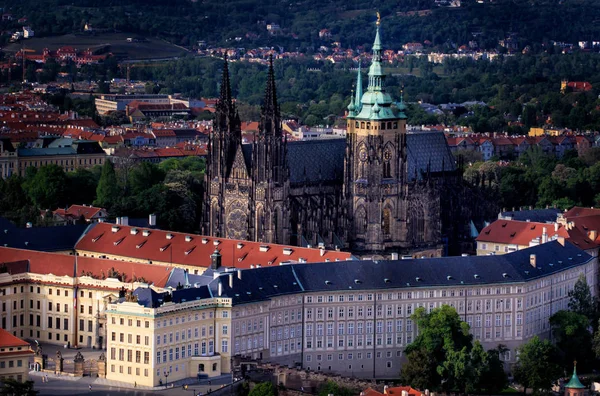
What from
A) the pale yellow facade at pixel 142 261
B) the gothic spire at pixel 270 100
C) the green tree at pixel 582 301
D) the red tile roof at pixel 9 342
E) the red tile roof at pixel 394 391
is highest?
the gothic spire at pixel 270 100

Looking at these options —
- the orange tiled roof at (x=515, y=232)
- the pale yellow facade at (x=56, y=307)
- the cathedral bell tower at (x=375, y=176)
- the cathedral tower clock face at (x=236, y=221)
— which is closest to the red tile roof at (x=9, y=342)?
the pale yellow facade at (x=56, y=307)

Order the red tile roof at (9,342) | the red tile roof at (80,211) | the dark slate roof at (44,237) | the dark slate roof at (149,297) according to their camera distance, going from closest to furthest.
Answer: the red tile roof at (9,342), the dark slate roof at (149,297), the dark slate roof at (44,237), the red tile roof at (80,211)

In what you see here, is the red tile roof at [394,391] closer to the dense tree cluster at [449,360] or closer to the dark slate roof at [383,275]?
the dense tree cluster at [449,360]

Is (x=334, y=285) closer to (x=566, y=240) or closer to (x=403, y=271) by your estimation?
(x=403, y=271)

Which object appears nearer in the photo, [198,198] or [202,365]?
[202,365]

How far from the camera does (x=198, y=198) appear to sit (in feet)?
590

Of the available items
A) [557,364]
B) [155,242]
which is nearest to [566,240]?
[557,364]

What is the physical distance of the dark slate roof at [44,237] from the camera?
152 meters

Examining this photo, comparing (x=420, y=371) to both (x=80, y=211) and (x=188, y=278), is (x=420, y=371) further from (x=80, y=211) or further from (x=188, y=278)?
(x=80, y=211)

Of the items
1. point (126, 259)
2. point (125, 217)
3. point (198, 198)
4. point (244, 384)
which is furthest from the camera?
point (198, 198)

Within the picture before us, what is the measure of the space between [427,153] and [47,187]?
3821 cm

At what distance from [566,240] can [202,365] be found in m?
39.5

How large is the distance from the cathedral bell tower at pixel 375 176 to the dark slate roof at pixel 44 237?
21.1 m

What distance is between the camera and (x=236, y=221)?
159 metres
